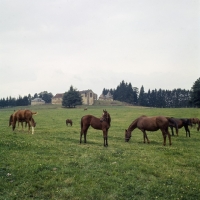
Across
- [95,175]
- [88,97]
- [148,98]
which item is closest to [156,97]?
[148,98]

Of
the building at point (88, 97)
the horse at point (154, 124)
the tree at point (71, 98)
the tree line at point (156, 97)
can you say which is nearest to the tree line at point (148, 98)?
the tree line at point (156, 97)

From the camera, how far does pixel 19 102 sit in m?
137

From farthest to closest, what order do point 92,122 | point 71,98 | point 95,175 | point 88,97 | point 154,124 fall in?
point 88,97
point 71,98
point 154,124
point 92,122
point 95,175

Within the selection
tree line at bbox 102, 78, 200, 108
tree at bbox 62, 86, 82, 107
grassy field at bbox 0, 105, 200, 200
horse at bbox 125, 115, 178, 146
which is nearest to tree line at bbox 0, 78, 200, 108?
tree line at bbox 102, 78, 200, 108

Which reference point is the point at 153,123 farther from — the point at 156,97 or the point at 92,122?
the point at 156,97

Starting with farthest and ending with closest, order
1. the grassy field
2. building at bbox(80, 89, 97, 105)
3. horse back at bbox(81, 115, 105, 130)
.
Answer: building at bbox(80, 89, 97, 105) < horse back at bbox(81, 115, 105, 130) < the grassy field

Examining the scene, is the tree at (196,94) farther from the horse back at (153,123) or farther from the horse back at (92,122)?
the horse back at (92,122)

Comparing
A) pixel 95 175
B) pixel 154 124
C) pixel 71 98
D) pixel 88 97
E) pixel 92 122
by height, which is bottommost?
pixel 95 175

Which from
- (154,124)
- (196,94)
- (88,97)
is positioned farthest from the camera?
(88,97)

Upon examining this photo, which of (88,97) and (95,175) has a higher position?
(88,97)

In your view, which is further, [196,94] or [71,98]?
[71,98]

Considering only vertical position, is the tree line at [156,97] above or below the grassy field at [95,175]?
above

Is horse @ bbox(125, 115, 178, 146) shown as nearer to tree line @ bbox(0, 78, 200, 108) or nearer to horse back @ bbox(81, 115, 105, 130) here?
horse back @ bbox(81, 115, 105, 130)

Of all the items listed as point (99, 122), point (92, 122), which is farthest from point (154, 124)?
point (92, 122)
